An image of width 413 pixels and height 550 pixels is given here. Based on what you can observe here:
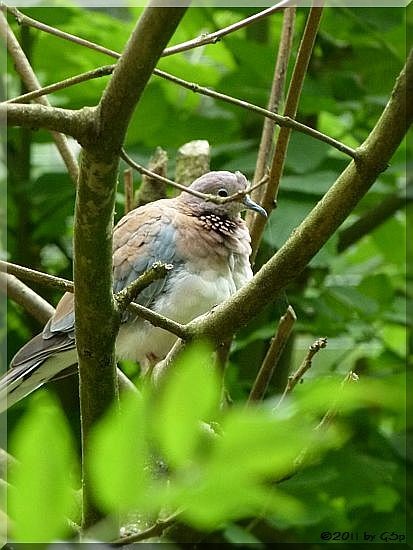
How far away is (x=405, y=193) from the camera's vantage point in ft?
5.24

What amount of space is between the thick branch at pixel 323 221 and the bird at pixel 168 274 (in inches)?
21.4

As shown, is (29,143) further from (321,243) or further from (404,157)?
(321,243)

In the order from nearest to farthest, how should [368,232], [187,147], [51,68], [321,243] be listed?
[321,243] → [187,147] → [51,68] → [368,232]

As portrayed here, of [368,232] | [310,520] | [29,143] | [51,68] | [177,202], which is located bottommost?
[310,520]

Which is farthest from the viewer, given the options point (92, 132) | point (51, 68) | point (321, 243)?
point (51, 68)

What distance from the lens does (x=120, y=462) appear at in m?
0.20

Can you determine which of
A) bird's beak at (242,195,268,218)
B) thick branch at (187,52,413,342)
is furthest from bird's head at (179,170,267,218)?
thick branch at (187,52,413,342)

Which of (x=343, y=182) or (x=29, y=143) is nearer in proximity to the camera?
(x=343, y=182)

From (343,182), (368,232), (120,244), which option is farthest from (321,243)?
(368,232)

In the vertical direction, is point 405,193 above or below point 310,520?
above

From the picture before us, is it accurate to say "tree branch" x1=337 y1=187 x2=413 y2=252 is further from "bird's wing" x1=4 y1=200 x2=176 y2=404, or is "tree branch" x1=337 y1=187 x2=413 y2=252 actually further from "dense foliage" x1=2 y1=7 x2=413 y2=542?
"bird's wing" x1=4 y1=200 x2=176 y2=404

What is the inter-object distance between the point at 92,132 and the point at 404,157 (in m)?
1.08

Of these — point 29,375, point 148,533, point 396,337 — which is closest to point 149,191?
point 29,375

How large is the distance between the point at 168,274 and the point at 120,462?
110cm
